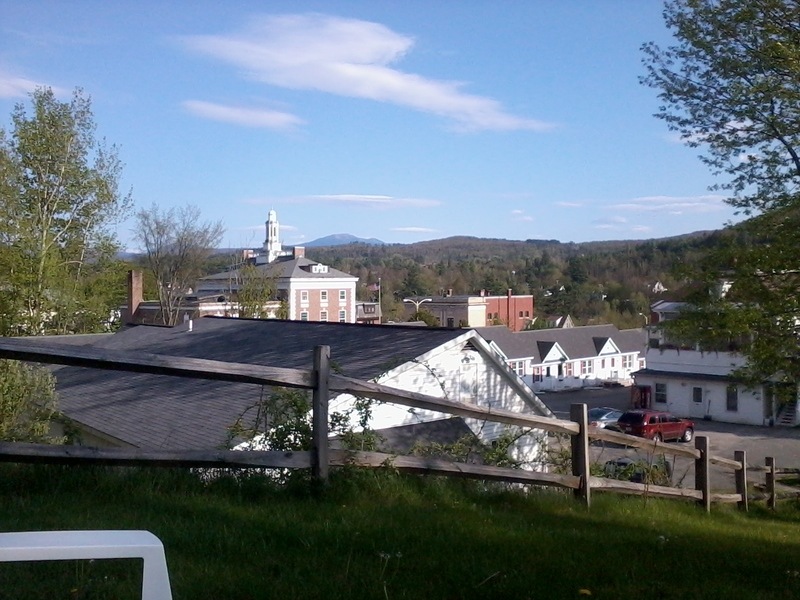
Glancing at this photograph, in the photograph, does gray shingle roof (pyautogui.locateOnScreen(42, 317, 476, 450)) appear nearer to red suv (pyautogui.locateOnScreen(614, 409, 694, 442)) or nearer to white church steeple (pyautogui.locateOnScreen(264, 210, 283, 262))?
red suv (pyautogui.locateOnScreen(614, 409, 694, 442))

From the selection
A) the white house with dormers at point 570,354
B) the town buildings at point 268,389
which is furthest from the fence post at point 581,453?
the white house with dormers at point 570,354

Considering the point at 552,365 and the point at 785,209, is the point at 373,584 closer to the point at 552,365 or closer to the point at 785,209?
the point at 785,209

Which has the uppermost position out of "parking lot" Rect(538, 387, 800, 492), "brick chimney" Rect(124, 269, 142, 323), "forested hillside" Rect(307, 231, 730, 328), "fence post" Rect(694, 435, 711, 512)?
"forested hillside" Rect(307, 231, 730, 328)

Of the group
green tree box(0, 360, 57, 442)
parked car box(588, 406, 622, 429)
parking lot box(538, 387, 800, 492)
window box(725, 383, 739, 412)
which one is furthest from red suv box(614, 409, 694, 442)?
green tree box(0, 360, 57, 442)

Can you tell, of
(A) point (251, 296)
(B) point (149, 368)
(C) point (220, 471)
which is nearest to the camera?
(B) point (149, 368)

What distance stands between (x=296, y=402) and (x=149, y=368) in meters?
1.74

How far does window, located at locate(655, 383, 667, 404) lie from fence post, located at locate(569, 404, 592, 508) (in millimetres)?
47673

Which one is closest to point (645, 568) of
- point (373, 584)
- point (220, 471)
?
point (373, 584)

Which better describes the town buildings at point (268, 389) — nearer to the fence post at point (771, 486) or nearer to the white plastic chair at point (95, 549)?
the fence post at point (771, 486)

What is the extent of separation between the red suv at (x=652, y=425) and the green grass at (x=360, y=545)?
115ft

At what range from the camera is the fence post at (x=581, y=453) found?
8.42 m

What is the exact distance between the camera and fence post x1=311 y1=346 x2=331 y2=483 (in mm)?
6441

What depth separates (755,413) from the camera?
1954 inches

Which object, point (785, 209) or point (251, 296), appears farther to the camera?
point (251, 296)
